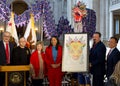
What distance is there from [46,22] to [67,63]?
5977 mm

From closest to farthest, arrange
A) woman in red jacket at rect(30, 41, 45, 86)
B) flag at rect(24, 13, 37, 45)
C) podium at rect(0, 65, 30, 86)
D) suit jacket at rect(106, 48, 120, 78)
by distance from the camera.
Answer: suit jacket at rect(106, 48, 120, 78) → podium at rect(0, 65, 30, 86) → woman in red jacket at rect(30, 41, 45, 86) → flag at rect(24, 13, 37, 45)

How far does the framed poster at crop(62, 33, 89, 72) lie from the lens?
6555mm

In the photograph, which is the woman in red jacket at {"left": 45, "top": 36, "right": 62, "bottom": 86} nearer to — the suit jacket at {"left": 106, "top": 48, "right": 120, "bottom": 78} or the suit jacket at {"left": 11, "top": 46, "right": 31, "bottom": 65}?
the suit jacket at {"left": 11, "top": 46, "right": 31, "bottom": 65}

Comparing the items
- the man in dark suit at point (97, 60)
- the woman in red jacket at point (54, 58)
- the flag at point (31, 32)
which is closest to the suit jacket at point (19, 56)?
the woman in red jacket at point (54, 58)

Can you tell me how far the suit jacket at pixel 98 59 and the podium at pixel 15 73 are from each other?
55.6 inches

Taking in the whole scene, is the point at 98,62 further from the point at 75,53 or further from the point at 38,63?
the point at 38,63

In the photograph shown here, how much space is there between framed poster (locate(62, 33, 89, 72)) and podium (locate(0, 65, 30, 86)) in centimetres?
87

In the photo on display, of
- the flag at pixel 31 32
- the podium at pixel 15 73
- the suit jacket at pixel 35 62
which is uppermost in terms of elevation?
the flag at pixel 31 32

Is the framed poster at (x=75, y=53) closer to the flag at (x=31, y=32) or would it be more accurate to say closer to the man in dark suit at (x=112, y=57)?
the man in dark suit at (x=112, y=57)

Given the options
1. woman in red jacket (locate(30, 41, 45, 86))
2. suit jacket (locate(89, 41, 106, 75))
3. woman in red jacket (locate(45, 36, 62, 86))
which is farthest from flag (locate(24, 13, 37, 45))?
suit jacket (locate(89, 41, 106, 75))

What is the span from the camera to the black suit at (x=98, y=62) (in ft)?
21.4

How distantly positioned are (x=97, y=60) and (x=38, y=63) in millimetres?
1289

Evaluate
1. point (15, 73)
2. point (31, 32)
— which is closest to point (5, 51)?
point (15, 73)

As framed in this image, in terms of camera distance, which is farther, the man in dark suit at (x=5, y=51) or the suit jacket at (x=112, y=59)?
the man in dark suit at (x=5, y=51)
